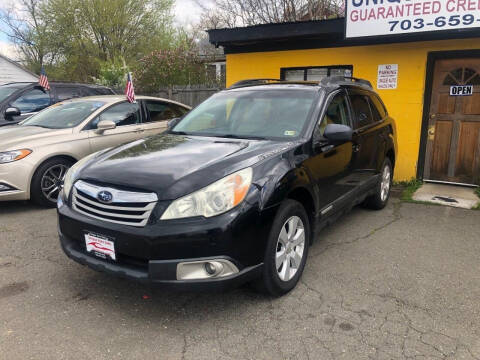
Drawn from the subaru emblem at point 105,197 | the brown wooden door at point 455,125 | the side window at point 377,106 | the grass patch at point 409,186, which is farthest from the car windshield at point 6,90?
the brown wooden door at point 455,125

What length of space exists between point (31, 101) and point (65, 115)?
2.26 metres

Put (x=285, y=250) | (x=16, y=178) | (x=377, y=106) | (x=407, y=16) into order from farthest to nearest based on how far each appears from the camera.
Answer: (x=407, y=16)
(x=377, y=106)
(x=16, y=178)
(x=285, y=250)

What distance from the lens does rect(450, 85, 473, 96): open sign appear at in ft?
21.3

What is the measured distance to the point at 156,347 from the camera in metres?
2.59

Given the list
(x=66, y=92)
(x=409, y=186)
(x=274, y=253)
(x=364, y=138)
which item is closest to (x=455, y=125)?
(x=409, y=186)

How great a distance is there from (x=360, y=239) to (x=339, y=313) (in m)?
1.70

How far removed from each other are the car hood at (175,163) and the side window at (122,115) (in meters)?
2.85

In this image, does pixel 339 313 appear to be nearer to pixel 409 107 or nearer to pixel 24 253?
pixel 24 253

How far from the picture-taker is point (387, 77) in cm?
705

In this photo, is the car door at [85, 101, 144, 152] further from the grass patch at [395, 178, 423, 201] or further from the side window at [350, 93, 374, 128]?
the grass patch at [395, 178, 423, 201]

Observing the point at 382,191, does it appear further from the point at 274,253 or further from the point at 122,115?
the point at 122,115

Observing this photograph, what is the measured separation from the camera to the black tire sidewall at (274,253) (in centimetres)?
290

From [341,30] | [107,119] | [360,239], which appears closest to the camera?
[360,239]

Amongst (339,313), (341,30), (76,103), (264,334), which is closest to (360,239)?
(339,313)
